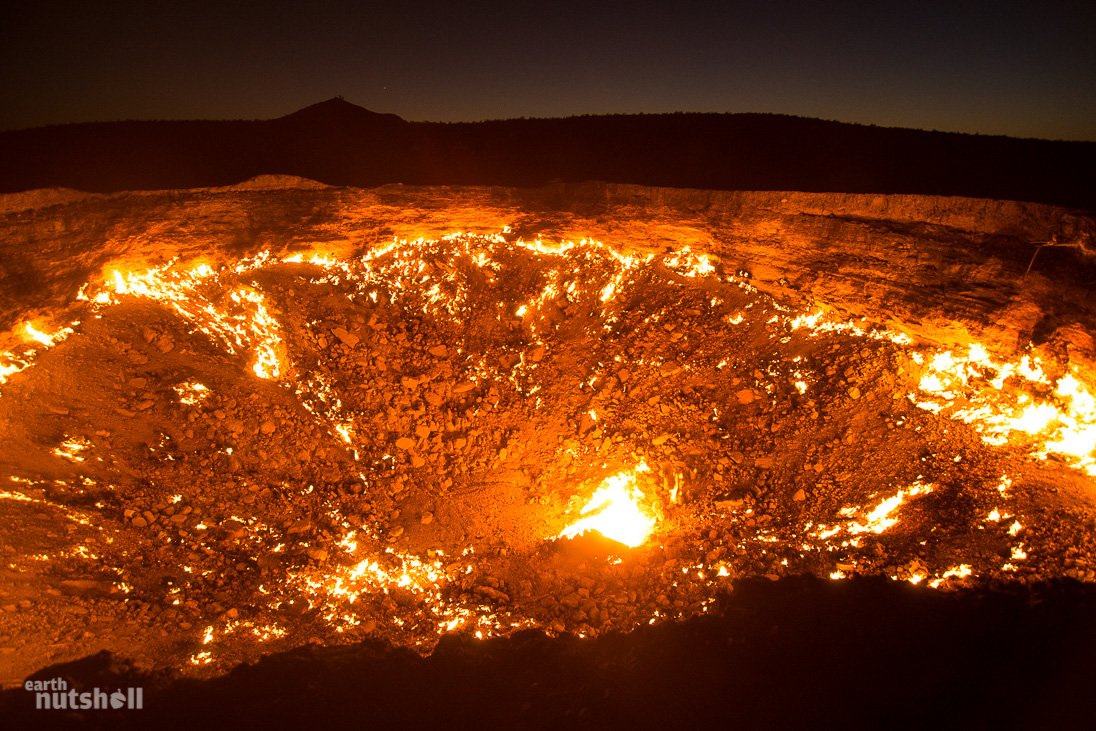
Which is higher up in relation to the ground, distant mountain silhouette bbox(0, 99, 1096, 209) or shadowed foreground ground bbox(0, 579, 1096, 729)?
distant mountain silhouette bbox(0, 99, 1096, 209)

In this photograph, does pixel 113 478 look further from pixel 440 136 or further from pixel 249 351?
pixel 440 136

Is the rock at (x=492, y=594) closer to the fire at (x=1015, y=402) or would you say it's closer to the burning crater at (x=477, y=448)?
Answer: the burning crater at (x=477, y=448)

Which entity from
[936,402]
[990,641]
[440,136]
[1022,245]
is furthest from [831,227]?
[440,136]

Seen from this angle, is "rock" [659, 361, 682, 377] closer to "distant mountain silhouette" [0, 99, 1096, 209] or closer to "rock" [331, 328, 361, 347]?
"distant mountain silhouette" [0, 99, 1096, 209]

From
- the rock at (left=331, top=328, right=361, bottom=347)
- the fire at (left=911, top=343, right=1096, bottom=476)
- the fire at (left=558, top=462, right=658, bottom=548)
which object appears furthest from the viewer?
the rock at (left=331, top=328, right=361, bottom=347)

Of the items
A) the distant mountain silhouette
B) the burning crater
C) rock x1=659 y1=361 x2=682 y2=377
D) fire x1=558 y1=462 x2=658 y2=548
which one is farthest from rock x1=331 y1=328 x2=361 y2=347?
rock x1=659 y1=361 x2=682 y2=377
